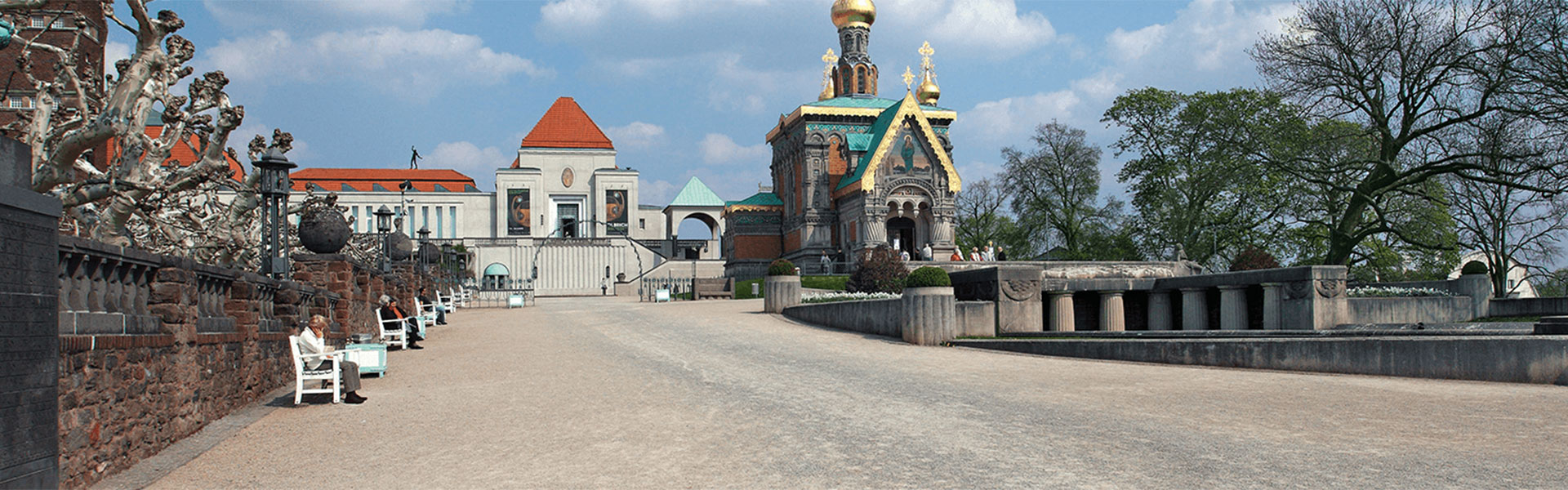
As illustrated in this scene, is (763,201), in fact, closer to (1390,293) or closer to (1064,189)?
(1064,189)

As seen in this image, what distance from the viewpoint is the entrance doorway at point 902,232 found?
62.6m

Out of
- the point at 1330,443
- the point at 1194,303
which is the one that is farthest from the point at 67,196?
the point at 1194,303

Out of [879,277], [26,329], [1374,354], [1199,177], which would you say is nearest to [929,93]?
[1199,177]

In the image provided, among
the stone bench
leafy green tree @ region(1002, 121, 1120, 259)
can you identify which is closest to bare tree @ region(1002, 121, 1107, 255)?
leafy green tree @ region(1002, 121, 1120, 259)

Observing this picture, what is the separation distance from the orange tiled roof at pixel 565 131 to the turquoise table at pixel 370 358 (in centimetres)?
7464

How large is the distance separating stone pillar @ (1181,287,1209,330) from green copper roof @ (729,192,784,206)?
4767 cm

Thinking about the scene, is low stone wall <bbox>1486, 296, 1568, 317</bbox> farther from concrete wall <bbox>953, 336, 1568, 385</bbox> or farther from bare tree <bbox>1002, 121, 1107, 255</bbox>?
bare tree <bbox>1002, 121, 1107, 255</bbox>

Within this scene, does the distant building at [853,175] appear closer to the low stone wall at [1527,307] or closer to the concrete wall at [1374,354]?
the low stone wall at [1527,307]

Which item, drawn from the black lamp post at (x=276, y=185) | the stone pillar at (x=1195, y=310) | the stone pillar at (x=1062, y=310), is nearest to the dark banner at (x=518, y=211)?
the stone pillar at (x=1062, y=310)

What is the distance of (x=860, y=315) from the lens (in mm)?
24453

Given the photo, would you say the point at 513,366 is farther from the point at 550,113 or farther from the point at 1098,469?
the point at 550,113

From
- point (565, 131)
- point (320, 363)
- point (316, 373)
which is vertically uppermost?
point (565, 131)

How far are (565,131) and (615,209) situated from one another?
344 inches

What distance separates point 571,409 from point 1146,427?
589 centimetres
